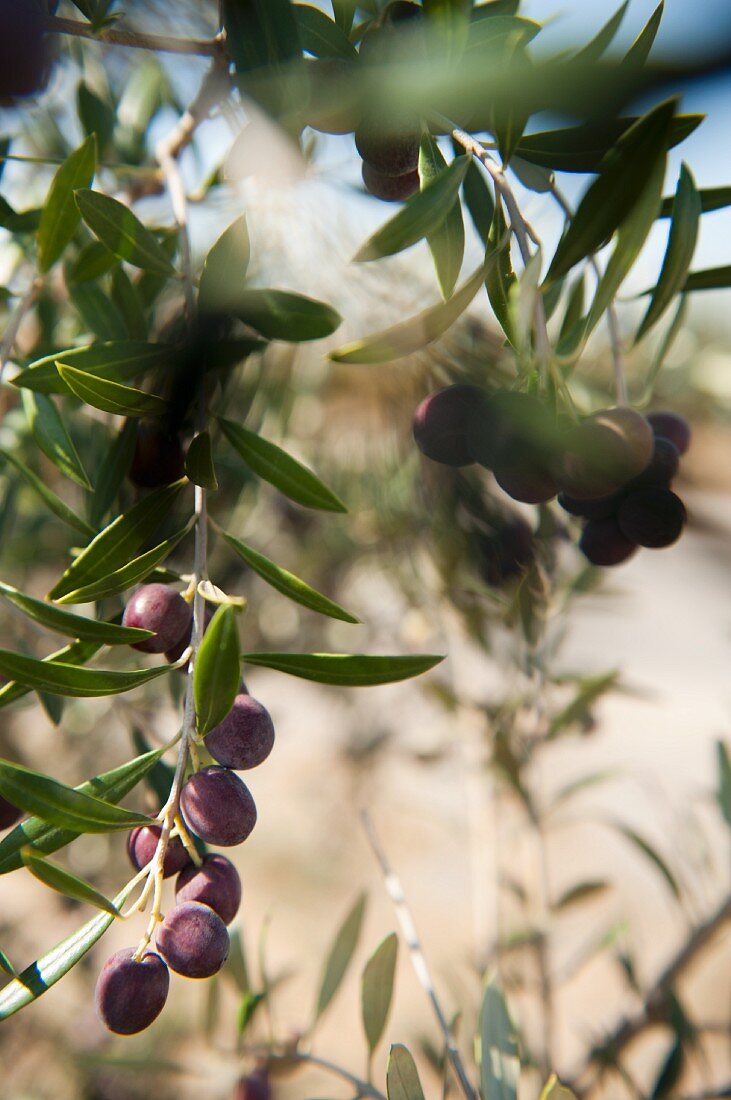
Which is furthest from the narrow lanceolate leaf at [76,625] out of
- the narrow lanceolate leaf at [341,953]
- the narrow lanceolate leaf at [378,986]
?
the narrow lanceolate leaf at [341,953]

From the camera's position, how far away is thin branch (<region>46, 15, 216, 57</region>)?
0.46 m

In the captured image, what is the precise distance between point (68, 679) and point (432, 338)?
0.85 ft

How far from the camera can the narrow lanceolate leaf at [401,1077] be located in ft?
1.71

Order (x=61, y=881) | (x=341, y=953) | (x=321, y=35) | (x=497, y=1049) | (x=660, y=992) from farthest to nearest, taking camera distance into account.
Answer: (x=660, y=992) < (x=341, y=953) < (x=497, y=1049) < (x=321, y=35) < (x=61, y=881)

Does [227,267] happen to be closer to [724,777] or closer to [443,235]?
[443,235]

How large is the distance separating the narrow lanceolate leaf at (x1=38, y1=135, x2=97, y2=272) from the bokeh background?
0.10 metres

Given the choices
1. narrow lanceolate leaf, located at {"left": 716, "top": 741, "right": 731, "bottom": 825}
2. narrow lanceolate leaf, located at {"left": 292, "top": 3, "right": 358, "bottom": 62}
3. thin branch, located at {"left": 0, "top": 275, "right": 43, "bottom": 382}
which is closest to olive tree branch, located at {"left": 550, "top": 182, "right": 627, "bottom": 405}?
narrow lanceolate leaf, located at {"left": 292, "top": 3, "right": 358, "bottom": 62}

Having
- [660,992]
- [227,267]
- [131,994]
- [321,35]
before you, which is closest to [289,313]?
[227,267]

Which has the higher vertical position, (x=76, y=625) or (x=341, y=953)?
(x=76, y=625)

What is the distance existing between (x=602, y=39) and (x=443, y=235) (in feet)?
0.48

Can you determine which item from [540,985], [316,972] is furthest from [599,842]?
[540,985]

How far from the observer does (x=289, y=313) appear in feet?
1.64

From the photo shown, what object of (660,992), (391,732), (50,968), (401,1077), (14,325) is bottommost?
(391,732)

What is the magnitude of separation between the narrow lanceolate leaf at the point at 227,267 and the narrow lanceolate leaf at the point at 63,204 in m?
0.13
